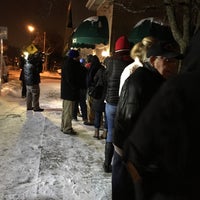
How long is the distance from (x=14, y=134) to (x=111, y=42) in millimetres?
7008

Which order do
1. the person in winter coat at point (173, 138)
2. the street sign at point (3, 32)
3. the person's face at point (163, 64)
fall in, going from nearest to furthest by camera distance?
the person in winter coat at point (173, 138)
the person's face at point (163, 64)
the street sign at point (3, 32)

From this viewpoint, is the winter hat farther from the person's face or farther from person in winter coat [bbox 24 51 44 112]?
the person's face

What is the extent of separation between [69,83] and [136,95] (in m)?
4.59

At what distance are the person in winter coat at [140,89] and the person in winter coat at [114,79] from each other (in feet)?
5.26

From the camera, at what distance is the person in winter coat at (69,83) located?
7.08 m

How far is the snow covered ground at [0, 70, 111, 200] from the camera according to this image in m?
4.33

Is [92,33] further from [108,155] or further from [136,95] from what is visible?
[136,95]

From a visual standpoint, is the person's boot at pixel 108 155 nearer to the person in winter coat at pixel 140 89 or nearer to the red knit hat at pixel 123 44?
the red knit hat at pixel 123 44

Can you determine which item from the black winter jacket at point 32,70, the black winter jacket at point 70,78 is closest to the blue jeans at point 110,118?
the black winter jacket at point 70,78

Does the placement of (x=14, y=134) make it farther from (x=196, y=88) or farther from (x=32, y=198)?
(x=196, y=88)

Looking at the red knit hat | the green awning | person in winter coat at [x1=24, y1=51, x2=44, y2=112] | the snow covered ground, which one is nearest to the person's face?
the red knit hat

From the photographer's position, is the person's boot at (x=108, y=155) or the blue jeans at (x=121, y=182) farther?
the person's boot at (x=108, y=155)

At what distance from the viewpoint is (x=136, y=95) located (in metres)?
2.66

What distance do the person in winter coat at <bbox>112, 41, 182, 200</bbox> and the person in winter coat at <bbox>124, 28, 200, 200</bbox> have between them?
3.60ft
